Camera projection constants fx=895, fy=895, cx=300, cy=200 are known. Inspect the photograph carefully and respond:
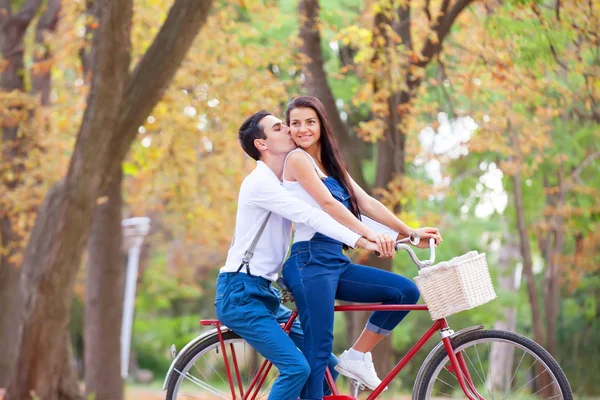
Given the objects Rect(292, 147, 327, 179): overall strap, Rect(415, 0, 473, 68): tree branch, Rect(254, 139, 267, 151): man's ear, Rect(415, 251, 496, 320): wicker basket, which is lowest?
Rect(415, 251, 496, 320): wicker basket

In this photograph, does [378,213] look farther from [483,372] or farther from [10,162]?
[10,162]

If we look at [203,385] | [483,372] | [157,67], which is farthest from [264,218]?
[157,67]

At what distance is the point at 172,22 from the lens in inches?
340

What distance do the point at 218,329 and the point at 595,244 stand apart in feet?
55.1

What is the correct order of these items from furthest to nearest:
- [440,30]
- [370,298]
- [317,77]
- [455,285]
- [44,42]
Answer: [44,42], [317,77], [440,30], [370,298], [455,285]

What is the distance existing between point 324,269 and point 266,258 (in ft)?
1.01

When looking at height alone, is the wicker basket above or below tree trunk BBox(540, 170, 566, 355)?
above

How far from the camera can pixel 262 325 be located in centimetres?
441

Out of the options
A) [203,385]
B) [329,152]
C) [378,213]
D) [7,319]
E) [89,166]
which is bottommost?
[7,319]

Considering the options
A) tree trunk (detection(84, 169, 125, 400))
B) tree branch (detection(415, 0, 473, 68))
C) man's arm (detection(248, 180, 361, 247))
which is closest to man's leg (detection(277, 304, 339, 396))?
man's arm (detection(248, 180, 361, 247))

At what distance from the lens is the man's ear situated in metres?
4.59

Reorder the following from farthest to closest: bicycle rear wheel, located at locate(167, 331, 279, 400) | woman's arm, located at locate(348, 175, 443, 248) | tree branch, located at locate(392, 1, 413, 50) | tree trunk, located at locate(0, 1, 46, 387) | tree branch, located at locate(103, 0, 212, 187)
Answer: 1. tree trunk, located at locate(0, 1, 46, 387)
2. tree branch, located at locate(392, 1, 413, 50)
3. tree branch, located at locate(103, 0, 212, 187)
4. bicycle rear wheel, located at locate(167, 331, 279, 400)
5. woman's arm, located at locate(348, 175, 443, 248)

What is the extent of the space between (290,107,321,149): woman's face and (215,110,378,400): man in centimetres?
12

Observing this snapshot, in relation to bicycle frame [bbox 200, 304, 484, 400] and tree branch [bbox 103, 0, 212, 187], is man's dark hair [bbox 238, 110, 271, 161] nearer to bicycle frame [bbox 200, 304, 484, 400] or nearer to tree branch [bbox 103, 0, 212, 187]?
bicycle frame [bbox 200, 304, 484, 400]
